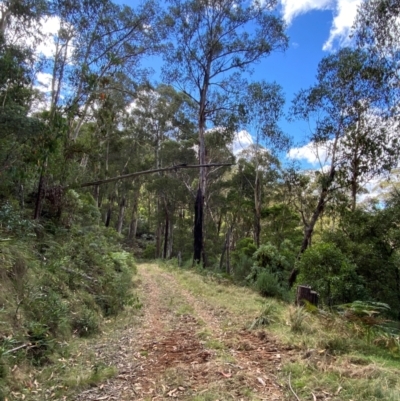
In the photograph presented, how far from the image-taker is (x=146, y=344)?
5.01 metres

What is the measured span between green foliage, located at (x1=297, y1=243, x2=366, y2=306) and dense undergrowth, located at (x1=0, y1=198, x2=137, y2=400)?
481 centimetres

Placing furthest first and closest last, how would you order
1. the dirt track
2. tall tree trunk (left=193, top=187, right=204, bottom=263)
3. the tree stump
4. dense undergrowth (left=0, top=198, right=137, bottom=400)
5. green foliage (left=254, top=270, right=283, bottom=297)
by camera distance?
tall tree trunk (left=193, top=187, right=204, bottom=263) < green foliage (left=254, top=270, right=283, bottom=297) < the tree stump < dense undergrowth (left=0, top=198, right=137, bottom=400) < the dirt track

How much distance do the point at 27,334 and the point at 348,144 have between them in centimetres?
1468

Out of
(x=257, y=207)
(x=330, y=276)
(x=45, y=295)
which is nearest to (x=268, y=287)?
(x=330, y=276)

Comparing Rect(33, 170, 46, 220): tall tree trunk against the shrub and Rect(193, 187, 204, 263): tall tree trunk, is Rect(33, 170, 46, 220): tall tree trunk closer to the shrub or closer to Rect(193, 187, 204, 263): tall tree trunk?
the shrub

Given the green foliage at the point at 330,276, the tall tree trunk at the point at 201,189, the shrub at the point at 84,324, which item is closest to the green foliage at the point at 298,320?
the shrub at the point at 84,324

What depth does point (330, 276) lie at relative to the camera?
8.94m

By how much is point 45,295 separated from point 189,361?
2.24m

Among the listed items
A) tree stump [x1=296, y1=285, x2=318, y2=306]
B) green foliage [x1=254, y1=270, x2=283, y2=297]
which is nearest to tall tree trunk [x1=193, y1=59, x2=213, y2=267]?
→ green foliage [x1=254, y1=270, x2=283, y2=297]

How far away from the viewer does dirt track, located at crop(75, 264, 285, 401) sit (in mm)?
3395

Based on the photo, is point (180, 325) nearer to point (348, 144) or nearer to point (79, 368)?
point (79, 368)

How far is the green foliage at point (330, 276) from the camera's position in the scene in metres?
8.66

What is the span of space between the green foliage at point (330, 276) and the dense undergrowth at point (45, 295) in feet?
15.8

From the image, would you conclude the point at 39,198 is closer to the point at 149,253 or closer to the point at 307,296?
the point at 307,296
